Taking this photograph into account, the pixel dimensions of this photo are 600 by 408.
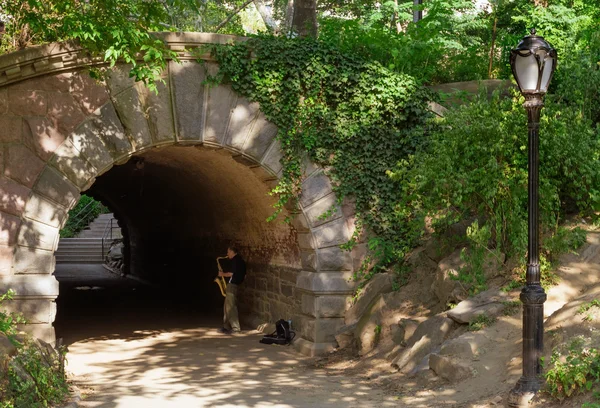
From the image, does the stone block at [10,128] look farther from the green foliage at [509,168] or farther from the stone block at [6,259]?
the green foliage at [509,168]

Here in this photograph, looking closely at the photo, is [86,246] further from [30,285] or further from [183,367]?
[183,367]

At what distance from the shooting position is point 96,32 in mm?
9195

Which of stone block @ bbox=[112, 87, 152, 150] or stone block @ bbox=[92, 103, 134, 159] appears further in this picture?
stone block @ bbox=[112, 87, 152, 150]

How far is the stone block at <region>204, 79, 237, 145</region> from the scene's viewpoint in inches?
431

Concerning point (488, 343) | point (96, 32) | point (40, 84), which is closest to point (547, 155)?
point (488, 343)

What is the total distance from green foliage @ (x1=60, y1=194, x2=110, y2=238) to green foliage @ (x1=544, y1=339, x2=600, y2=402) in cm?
2962

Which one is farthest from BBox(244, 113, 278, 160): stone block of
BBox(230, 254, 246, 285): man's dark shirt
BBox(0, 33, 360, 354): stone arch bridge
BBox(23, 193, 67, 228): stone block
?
BBox(230, 254, 246, 285): man's dark shirt

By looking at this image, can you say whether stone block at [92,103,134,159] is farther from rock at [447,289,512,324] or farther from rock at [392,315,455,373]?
rock at [447,289,512,324]

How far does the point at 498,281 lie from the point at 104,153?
532 centimetres

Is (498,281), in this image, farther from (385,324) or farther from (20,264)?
(20,264)

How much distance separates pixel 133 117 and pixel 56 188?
1382 mm

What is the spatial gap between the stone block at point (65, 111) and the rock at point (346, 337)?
4573 mm

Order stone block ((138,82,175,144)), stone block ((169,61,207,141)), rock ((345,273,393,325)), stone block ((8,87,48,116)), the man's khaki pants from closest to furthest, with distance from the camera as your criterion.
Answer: stone block ((8,87,48,116)) < stone block ((138,82,175,144)) < stone block ((169,61,207,141)) < rock ((345,273,393,325)) < the man's khaki pants

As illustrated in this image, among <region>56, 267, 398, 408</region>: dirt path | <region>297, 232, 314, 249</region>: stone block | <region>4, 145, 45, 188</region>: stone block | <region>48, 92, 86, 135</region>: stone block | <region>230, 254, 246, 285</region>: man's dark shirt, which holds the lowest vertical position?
<region>56, 267, 398, 408</region>: dirt path
